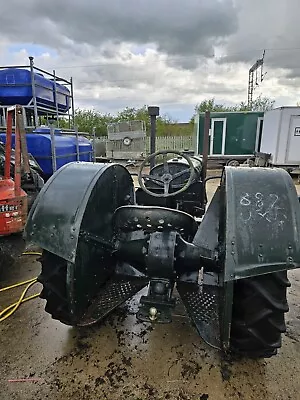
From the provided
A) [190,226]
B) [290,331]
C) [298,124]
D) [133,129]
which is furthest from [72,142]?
[133,129]

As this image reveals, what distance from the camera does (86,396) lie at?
5.97 feet

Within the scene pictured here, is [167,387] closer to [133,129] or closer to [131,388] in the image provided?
[131,388]

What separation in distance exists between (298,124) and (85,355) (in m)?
11.2

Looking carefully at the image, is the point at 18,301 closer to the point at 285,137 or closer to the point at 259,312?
the point at 259,312

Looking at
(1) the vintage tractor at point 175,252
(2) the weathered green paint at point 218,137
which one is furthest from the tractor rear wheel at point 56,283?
(2) the weathered green paint at point 218,137

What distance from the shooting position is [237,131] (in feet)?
45.1

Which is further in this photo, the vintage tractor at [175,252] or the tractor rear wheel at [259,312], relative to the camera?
the tractor rear wheel at [259,312]

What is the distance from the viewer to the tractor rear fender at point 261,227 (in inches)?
60.3

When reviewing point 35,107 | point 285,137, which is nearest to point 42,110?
point 35,107

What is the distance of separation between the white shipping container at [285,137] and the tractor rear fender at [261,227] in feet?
34.2

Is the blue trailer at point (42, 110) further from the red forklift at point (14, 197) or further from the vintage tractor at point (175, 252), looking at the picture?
the vintage tractor at point (175, 252)

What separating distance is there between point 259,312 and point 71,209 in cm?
124

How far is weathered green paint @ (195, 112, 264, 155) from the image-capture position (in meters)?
13.6

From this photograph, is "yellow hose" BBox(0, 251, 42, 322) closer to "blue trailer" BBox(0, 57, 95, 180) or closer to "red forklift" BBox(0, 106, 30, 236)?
"red forklift" BBox(0, 106, 30, 236)
